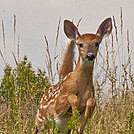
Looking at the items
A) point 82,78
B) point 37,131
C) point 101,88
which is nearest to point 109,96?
point 101,88

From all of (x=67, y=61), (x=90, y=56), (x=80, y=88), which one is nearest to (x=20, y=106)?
(x=67, y=61)

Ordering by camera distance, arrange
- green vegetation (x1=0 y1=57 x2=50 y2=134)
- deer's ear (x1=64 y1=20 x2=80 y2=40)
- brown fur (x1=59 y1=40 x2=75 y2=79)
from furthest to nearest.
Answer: brown fur (x1=59 y1=40 x2=75 y2=79)
deer's ear (x1=64 y1=20 x2=80 y2=40)
green vegetation (x1=0 y1=57 x2=50 y2=134)

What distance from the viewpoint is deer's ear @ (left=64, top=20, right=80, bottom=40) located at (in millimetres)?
4383

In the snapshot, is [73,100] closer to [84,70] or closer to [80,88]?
[80,88]

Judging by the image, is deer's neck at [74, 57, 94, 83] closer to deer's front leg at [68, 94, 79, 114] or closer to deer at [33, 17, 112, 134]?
deer at [33, 17, 112, 134]

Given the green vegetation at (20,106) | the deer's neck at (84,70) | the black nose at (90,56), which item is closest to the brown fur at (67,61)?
the green vegetation at (20,106)

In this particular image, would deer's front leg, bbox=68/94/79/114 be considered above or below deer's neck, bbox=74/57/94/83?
below

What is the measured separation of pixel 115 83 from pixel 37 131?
1.45 metres

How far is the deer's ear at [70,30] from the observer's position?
4383 millimetres

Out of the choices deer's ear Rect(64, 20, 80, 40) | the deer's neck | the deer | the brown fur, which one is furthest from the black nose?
the brown fur

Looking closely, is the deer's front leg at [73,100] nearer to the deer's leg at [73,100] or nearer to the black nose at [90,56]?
the deer's leg at [73,100]

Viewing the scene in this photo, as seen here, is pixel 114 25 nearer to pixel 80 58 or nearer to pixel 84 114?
pixel 80 58

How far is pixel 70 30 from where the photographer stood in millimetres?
4395

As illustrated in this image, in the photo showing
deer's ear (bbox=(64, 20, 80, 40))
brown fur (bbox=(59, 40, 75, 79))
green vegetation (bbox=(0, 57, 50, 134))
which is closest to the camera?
green vegetation (bbox=(0, 57, 50, 134))
